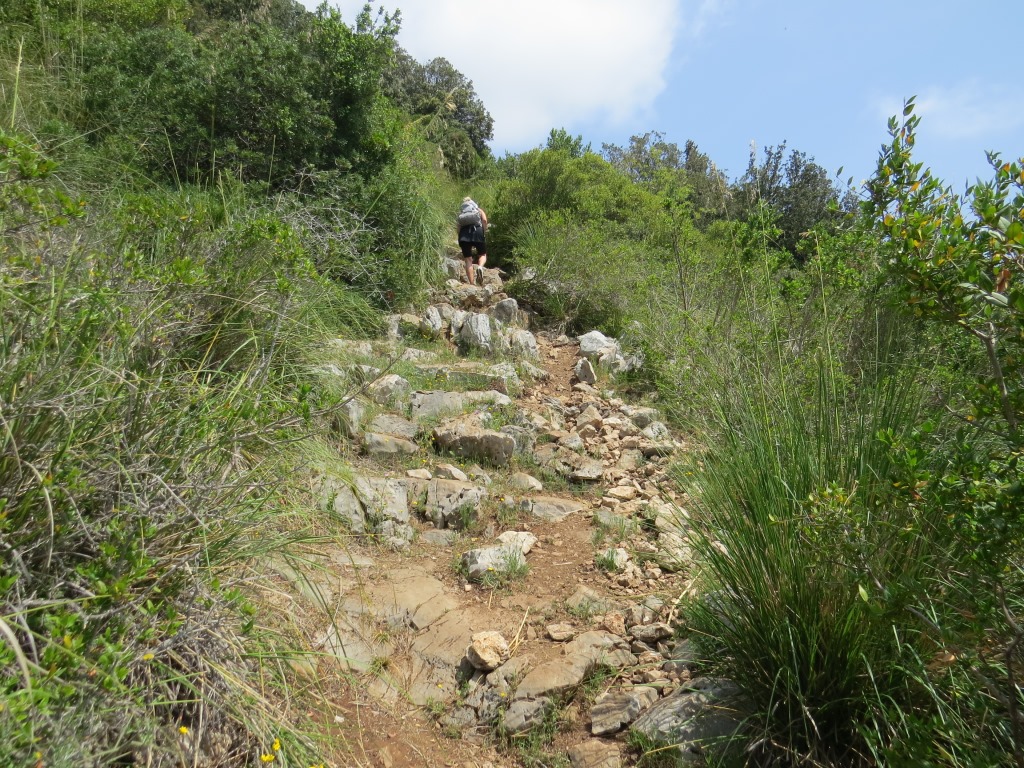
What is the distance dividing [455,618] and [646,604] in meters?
1.04

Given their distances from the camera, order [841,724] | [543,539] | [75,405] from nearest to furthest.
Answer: [75,405]
[841,724]
[543,539]

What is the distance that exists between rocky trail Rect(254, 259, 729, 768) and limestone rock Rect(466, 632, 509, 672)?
11 mm

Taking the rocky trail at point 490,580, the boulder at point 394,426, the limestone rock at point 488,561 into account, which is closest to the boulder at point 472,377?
the rocky trail at point 490,580

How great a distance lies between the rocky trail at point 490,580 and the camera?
289cm

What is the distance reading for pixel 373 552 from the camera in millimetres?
4223

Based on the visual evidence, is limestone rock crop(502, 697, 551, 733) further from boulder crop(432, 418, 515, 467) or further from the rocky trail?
boulder crop(432, 418, 515, 467)

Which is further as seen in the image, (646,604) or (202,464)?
(646,604)

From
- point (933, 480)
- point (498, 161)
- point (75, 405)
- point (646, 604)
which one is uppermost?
point (498, 161)

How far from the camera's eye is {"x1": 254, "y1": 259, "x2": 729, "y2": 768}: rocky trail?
2893 millimetres

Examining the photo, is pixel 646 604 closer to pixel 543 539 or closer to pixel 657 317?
pixel 543 539

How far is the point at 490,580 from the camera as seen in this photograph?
407cm

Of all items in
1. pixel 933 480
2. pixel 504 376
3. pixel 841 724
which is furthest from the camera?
pixel 504 376

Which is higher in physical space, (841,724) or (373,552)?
(841,724)

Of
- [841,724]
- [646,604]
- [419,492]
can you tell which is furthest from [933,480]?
[419,492]
